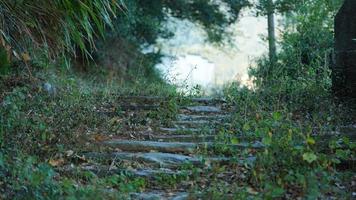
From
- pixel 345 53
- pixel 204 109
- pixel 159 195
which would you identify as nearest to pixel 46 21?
pixel 204 109

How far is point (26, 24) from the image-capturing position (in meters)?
6.29

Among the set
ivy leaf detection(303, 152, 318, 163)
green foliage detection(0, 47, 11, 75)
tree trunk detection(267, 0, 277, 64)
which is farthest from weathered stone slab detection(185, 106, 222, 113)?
tree trunk detection(267, 0, 277, 64)

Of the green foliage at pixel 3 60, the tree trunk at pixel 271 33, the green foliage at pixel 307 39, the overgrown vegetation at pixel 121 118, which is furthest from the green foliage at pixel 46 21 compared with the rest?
the tree trunk at pixel 271 33

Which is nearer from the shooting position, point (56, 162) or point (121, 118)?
point (56, 162)

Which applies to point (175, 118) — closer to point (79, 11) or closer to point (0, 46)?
point (79, 11)

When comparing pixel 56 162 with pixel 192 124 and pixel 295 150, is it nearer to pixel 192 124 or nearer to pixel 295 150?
pixel 192 124

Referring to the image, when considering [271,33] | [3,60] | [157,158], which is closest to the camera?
[157,158]

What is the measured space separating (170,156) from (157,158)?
0.14 metres

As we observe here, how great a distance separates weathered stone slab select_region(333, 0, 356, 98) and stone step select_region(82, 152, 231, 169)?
300cm

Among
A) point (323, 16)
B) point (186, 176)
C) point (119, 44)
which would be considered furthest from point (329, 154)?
point (119, 44)

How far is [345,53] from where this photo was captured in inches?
302

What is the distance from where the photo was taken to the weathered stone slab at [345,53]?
→ 7.55 metres

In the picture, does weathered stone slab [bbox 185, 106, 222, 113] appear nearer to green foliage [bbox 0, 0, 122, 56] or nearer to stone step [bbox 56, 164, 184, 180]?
green foliage [bbox 0, 0, 122, 56]

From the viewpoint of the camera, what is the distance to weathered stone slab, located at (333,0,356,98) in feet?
24.8
